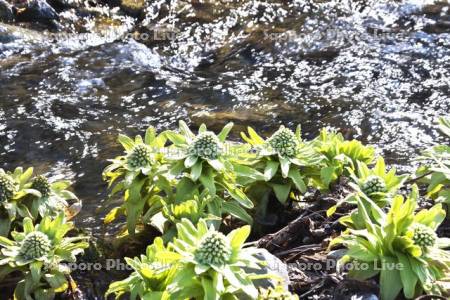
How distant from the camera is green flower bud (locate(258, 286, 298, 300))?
356cm

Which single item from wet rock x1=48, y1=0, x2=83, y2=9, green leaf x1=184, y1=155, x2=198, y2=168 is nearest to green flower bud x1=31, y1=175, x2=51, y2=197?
green leaf x1=184, y1=155, x2=198, y2=168

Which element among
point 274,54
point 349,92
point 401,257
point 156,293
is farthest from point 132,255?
point 274,54

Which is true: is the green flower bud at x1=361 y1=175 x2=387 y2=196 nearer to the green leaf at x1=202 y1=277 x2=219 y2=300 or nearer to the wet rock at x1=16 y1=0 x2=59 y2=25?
the green leaf at x1=202 y1=277 x2=219 y2=300

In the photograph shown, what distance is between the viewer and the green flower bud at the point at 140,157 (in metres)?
4.42

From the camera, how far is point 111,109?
769 centimetres

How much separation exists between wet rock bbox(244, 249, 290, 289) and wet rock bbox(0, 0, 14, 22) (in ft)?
26.9

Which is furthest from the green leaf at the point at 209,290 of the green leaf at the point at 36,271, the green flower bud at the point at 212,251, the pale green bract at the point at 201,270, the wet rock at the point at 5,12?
the wet rock at the point at 5,12

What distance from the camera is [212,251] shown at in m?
3.41

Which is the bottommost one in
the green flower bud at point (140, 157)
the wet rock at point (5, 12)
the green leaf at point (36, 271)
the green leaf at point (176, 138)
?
the wet rock at point (5, 12)

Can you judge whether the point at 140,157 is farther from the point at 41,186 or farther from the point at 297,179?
the point at 297,179

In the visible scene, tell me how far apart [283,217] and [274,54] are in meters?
4.75

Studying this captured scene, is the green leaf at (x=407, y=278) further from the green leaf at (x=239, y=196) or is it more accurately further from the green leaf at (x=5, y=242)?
the green leaf at (x=5, y=242)

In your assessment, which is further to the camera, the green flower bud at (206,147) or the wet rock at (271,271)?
the green flower bud at (206,147)

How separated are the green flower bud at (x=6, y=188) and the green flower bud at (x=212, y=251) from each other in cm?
163
